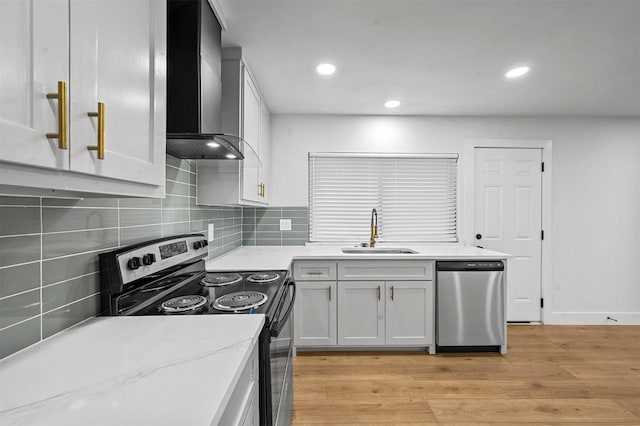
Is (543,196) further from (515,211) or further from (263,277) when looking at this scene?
(263,277)

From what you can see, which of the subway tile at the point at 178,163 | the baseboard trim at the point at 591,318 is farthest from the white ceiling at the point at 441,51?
the baseboard trim at the point at 591,318

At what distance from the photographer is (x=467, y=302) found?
2.73 m

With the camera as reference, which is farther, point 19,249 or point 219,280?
point 219,280

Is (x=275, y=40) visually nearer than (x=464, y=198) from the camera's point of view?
Yes

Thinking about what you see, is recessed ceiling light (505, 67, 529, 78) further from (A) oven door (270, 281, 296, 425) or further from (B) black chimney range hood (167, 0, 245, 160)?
(A) oven door (270, 281, 296, 425)

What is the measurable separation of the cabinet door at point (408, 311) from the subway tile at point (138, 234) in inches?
74.4

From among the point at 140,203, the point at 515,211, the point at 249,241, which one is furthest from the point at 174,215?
the point at 515,211

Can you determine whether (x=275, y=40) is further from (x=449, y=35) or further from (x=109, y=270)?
(x=109, y=270)

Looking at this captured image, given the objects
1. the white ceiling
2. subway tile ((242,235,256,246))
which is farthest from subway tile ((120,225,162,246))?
subway tile ((242,235,256,246))

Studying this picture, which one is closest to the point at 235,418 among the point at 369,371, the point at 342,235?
the point at 369,371

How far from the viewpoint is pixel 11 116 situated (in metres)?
0.50

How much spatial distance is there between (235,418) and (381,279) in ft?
6.80

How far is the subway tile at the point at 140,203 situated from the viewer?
4.28ft

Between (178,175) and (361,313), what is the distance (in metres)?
1.84
